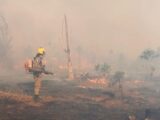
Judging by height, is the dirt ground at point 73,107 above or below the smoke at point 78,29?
below

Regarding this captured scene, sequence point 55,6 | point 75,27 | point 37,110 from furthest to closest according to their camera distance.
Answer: point 55,6
point 75,27
point 37,110

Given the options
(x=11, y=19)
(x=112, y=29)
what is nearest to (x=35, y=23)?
(x=11, y=19)

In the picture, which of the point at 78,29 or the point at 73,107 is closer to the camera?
the point at 73,107

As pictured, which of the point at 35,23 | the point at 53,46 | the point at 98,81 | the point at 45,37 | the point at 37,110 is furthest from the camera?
the point at 35,23

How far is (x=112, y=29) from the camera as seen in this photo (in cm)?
15788

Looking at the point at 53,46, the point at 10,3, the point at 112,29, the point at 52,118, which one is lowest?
the point at 52,118

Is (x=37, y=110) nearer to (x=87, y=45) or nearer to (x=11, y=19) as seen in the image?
(x=87, y=45)

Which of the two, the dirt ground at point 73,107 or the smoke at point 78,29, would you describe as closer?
the dirt ground at point 73,107

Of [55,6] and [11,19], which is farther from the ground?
[55,6]

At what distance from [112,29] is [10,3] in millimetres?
51488

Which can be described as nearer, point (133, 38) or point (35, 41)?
point (35, 41)

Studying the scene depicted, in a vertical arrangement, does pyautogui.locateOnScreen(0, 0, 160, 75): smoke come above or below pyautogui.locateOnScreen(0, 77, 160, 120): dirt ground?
above

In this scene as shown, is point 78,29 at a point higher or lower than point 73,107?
higher

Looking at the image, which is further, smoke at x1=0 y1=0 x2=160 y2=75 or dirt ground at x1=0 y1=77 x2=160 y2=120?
smoke at x1=0 y1=0 x2=160 y2=75
